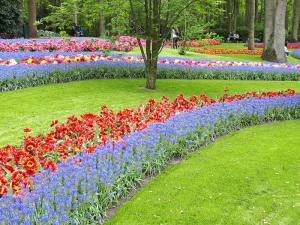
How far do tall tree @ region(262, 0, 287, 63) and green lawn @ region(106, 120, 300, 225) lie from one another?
15841 millimetres

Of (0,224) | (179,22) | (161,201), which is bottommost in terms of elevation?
(161,201)

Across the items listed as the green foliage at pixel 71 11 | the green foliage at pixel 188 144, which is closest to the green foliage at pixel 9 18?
the green foliage at pixel 71 11

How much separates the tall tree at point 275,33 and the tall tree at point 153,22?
1045 centimetres

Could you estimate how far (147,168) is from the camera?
7062 millimetres

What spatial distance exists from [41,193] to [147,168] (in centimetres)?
242

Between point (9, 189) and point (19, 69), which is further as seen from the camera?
point (19, 69)

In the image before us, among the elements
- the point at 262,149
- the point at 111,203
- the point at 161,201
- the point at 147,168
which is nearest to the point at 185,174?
the point at 147,168

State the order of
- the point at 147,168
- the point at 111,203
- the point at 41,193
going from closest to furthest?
the point at 41,193, the point at 111,203, the point at 147,168

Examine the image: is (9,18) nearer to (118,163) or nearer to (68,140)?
(68,140)

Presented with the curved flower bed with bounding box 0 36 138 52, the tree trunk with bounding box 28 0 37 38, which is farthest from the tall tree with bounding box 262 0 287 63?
the tree trunk with bounding box 28 0 37 38

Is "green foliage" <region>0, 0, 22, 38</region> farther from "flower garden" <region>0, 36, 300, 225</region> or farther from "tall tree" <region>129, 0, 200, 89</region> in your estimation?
"tall tree" <region>129, 0, 200, 89</region>

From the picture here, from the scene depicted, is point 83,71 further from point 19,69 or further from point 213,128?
point 213,128

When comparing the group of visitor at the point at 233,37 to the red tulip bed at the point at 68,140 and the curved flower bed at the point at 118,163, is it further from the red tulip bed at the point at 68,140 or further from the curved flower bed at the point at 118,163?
the red tulip bed at the point at 68,140

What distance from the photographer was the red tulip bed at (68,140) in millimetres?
5770
